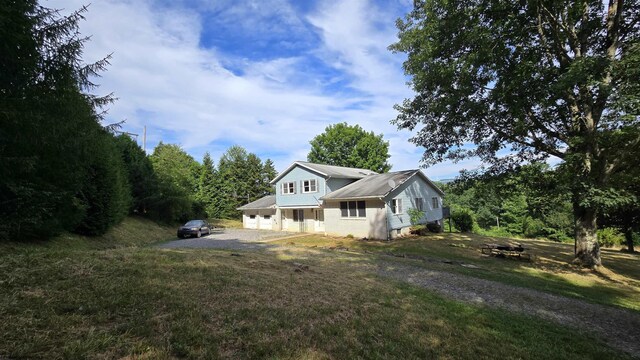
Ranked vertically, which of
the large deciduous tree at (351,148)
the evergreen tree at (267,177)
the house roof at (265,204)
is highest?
the large deciduous tree at (351,148)

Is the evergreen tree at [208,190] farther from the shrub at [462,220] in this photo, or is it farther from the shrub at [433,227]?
the shrub at [462,220]

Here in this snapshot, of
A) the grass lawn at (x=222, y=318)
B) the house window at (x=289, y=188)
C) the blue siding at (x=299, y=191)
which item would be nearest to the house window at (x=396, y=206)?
the blue siding at (x=299, y=191)

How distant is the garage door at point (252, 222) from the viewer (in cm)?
3525

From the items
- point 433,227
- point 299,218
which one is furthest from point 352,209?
point 299,218

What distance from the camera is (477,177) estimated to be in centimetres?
1720

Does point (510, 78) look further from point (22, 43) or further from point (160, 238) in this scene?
point (160, 238)

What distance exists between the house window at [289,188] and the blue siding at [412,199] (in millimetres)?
10873

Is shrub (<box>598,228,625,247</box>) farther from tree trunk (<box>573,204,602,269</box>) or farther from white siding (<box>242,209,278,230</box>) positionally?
white siding (<box>242,209,278,230</box>)

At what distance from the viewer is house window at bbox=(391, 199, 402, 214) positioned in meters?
23.4

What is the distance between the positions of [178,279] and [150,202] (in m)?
29.1

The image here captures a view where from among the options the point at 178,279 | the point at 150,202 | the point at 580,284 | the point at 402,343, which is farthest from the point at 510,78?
the point at 150,202

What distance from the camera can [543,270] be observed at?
13734 millimetres

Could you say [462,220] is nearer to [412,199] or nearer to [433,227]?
[433,227]

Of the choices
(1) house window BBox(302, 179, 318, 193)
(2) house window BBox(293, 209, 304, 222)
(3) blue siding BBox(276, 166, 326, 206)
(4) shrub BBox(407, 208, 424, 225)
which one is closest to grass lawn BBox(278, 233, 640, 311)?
(4) shrub BBox(407, 208, 424, 225)
